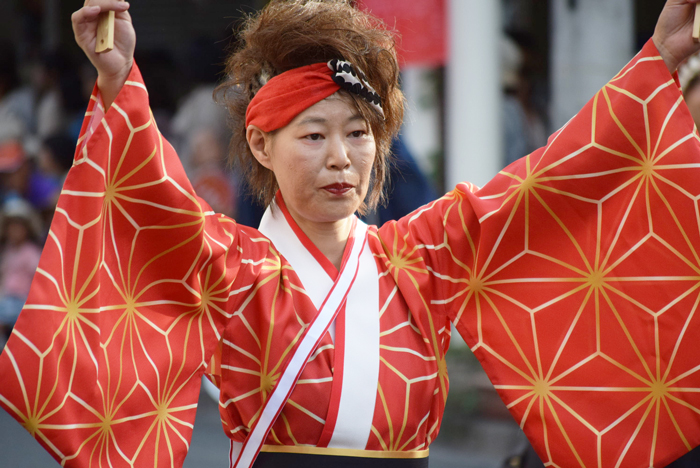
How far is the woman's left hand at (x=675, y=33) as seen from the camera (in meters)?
1.57

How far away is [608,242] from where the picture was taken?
174 centimetres

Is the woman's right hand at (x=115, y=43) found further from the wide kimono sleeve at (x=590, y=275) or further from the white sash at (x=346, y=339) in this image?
the wide kimono sleeve at (x=590, y=275)

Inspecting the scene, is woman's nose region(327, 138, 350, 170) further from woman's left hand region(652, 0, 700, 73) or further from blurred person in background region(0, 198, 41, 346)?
blurred person in background region(0, 198, 41, 346)

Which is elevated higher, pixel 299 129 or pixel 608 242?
pixel 299 129

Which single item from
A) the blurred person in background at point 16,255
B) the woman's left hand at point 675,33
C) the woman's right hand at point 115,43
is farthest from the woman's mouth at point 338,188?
the blurred person in background at point 16,255

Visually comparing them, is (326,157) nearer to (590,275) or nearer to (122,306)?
(122,306)

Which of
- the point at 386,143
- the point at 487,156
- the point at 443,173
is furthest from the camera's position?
the point at 443,173

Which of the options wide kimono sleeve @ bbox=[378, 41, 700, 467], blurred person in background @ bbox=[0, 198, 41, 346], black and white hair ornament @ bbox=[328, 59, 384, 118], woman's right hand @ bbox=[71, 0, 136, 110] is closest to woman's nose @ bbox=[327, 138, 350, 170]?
black and white hair ornament @ bbox=[328, 59, 384, 118]

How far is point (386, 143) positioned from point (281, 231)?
336 millimetres

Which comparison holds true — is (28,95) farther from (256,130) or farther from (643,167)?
(643,167)

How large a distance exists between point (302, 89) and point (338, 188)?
0.23 meters

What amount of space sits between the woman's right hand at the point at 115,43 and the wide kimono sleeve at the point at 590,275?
69 cm

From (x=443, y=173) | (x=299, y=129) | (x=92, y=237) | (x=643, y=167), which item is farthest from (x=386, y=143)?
(x=443, y=173)

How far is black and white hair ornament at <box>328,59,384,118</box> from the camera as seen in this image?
1.71 m
